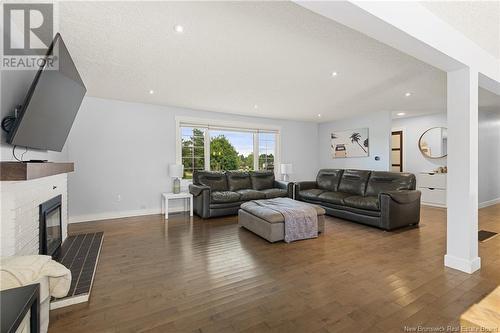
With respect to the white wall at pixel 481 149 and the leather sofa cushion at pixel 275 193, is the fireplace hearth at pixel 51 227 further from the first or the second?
the white wall at pixel 481 149

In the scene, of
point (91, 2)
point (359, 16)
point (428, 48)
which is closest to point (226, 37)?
point (91, 2)

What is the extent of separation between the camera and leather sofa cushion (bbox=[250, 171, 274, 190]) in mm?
5812

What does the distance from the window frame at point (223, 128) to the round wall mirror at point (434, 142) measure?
401cm

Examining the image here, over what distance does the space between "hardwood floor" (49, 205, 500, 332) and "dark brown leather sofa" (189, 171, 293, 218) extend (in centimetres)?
118

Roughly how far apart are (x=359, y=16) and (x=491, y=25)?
1709 mm

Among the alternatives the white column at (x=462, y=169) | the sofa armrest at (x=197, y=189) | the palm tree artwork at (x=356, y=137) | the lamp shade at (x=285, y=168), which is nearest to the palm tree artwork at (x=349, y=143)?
the palm tree artwork at (x=356, y=137)

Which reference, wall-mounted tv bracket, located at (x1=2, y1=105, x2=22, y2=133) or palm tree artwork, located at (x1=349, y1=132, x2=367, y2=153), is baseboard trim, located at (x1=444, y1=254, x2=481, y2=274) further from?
wall-mounted tv bracket, located at (x1=2, y1=105, x2=22, y2=133)

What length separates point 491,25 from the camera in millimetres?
2189

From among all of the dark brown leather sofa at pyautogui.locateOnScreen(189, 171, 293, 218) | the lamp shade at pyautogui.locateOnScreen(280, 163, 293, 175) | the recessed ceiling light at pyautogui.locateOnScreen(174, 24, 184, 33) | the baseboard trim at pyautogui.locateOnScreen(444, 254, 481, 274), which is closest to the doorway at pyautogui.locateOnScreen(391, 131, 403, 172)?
the lamp shade at pyautogui.locateOnScreen(280, 163, 293, 175)

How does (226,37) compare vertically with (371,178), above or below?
above

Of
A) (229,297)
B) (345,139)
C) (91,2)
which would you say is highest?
(91,2)

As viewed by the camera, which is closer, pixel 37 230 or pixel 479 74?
pixel 37 230

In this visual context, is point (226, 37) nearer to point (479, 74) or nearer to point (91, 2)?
point (91, 2)

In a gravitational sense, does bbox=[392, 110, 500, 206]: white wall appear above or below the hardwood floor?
above
